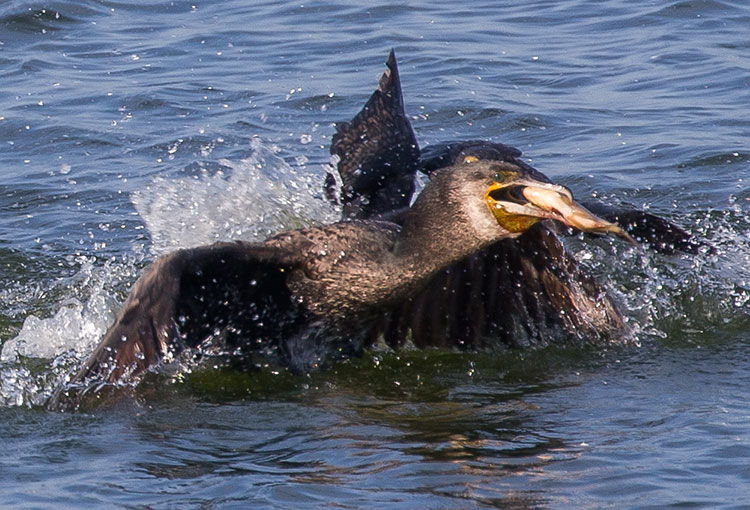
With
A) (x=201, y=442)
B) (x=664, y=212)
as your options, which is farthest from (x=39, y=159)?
(x=201, y=442)

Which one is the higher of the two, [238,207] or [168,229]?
[238,207]

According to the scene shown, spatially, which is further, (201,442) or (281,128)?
(281,128)

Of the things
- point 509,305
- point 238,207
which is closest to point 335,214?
point 238,207

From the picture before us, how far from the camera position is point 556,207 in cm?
522

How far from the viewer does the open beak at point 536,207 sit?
17.0ft

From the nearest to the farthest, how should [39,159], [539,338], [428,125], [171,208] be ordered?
[539,338], [171,208], [39,159], [428,125]

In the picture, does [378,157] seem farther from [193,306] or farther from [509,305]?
[193,306]

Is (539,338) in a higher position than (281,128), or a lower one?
lower

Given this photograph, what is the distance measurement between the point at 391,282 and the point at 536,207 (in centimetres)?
88

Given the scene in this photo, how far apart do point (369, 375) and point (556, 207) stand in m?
1.79

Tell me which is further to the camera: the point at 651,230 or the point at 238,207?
the point at 238,207

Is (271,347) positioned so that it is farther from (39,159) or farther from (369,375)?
(39,159)

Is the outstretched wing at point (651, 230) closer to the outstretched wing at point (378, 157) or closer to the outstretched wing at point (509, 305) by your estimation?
the outstretched wing at point (509, 305)

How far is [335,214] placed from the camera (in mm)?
8102
